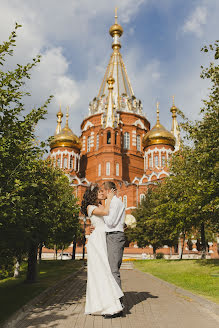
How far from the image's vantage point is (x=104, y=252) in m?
5.91

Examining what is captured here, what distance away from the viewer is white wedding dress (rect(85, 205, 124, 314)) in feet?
18.1

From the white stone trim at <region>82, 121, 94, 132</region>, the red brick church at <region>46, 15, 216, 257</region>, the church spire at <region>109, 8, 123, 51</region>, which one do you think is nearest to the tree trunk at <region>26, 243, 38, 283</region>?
the red brick church at <region>46, 15, 216, 257</region>

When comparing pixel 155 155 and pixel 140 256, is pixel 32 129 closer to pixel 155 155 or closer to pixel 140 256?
pixel 140 256

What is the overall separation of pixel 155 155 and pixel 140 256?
1777 centimetres

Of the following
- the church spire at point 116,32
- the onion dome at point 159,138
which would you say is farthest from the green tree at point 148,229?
the church spire at point 116,32

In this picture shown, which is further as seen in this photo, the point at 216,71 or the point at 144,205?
the point at 144,205

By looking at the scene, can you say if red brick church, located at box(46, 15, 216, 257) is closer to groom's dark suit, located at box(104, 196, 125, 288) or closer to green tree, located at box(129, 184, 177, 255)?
green tree, located at box(129, 184, 177, 255)

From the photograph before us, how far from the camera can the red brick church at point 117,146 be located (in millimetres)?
49875

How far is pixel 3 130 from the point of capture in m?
6.86

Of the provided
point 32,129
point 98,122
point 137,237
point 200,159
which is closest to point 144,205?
point 137,237

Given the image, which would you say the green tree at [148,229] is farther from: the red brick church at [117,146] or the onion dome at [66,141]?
the onion dome at [66,141]

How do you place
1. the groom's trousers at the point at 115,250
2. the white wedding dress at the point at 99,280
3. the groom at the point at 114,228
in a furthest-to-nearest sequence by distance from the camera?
Answer: the groom at the point at 114,228
the groom's trousers at the point at 115,250
the white wedding dress at the point at 99,280

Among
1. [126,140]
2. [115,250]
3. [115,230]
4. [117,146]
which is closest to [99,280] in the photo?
[115,250]

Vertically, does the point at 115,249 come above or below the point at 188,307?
above
